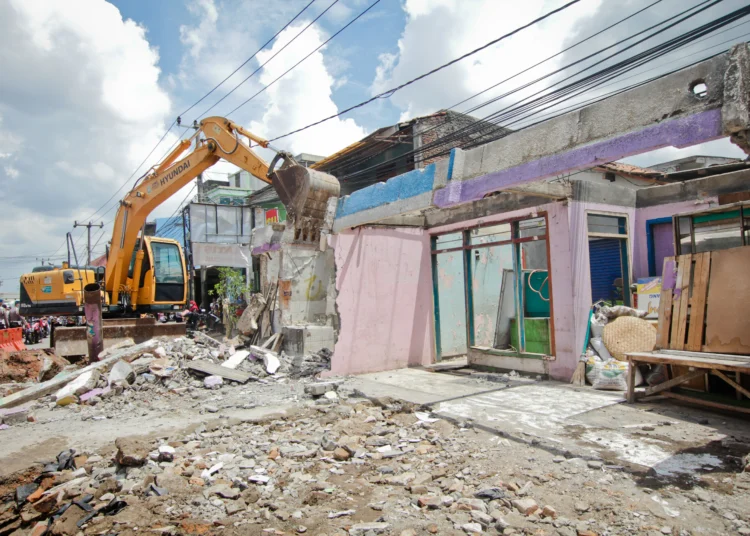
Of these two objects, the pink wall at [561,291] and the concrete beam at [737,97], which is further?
the pink wall at [561,291]

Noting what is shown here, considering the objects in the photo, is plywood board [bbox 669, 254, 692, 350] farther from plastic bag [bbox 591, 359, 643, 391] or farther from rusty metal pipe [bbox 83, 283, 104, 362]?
rusty metal pipe [bbox 83, 283, 104, 362]

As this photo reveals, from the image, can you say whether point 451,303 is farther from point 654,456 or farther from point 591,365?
point 654,456

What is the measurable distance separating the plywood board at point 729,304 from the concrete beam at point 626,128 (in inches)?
97.5

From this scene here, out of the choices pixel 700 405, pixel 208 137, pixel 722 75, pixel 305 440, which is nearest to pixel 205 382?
pixel 305 440

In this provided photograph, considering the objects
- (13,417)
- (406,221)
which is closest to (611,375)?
(406,221)

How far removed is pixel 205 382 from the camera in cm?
776

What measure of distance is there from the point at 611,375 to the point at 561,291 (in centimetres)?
144

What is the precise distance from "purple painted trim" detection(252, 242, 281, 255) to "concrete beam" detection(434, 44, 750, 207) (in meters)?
4.62

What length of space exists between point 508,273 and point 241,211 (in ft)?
45.6

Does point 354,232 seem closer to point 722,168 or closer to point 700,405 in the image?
point 700,405

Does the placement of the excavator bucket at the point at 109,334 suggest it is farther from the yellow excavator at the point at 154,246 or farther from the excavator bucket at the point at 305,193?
the excavator bucket at the point at 305,193

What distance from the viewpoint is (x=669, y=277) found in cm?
639

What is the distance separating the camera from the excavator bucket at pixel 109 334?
10.0 m

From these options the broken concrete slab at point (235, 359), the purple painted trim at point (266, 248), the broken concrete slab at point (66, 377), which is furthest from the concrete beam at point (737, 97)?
the broken concrete slab at point (66, 377)
